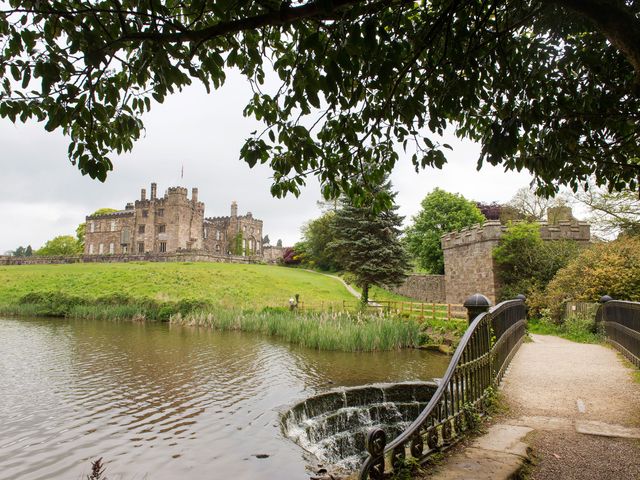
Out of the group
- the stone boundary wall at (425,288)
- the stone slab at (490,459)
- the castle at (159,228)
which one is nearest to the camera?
the stone slab at (490,459)

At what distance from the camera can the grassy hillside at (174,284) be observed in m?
34.7

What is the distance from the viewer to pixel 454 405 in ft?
15.6

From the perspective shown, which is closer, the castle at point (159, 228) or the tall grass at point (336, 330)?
the tall grass at point (336, 330)

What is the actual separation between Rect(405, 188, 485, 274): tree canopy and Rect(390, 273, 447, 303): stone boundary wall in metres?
4.01

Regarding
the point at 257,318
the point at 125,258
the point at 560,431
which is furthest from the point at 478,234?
the point at 125,258

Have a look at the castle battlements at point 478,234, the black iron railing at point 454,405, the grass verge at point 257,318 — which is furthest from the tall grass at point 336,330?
the black iron railing at point 454,405

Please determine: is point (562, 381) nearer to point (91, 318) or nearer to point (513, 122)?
point (513, 122)

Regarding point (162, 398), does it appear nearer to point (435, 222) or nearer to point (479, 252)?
point (479, 252)

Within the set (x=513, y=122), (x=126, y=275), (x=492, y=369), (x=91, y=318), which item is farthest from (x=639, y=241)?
(x=126, y=275)

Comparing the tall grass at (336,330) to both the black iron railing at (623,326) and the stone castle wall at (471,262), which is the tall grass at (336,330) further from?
the stone castle wall at (471,262)

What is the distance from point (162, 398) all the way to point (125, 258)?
50108 millimetres

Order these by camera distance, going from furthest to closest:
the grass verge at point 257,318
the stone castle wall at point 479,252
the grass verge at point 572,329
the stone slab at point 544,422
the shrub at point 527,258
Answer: the stone castle wall at point 479,252
the shrub at point 527,258
the grass verge at point 257,318
the grass verge at point 572,329
the stone slab at point 544,422

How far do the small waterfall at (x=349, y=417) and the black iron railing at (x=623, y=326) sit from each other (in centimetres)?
417

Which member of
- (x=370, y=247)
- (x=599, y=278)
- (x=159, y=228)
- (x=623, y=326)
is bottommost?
(x=623, y=326)
